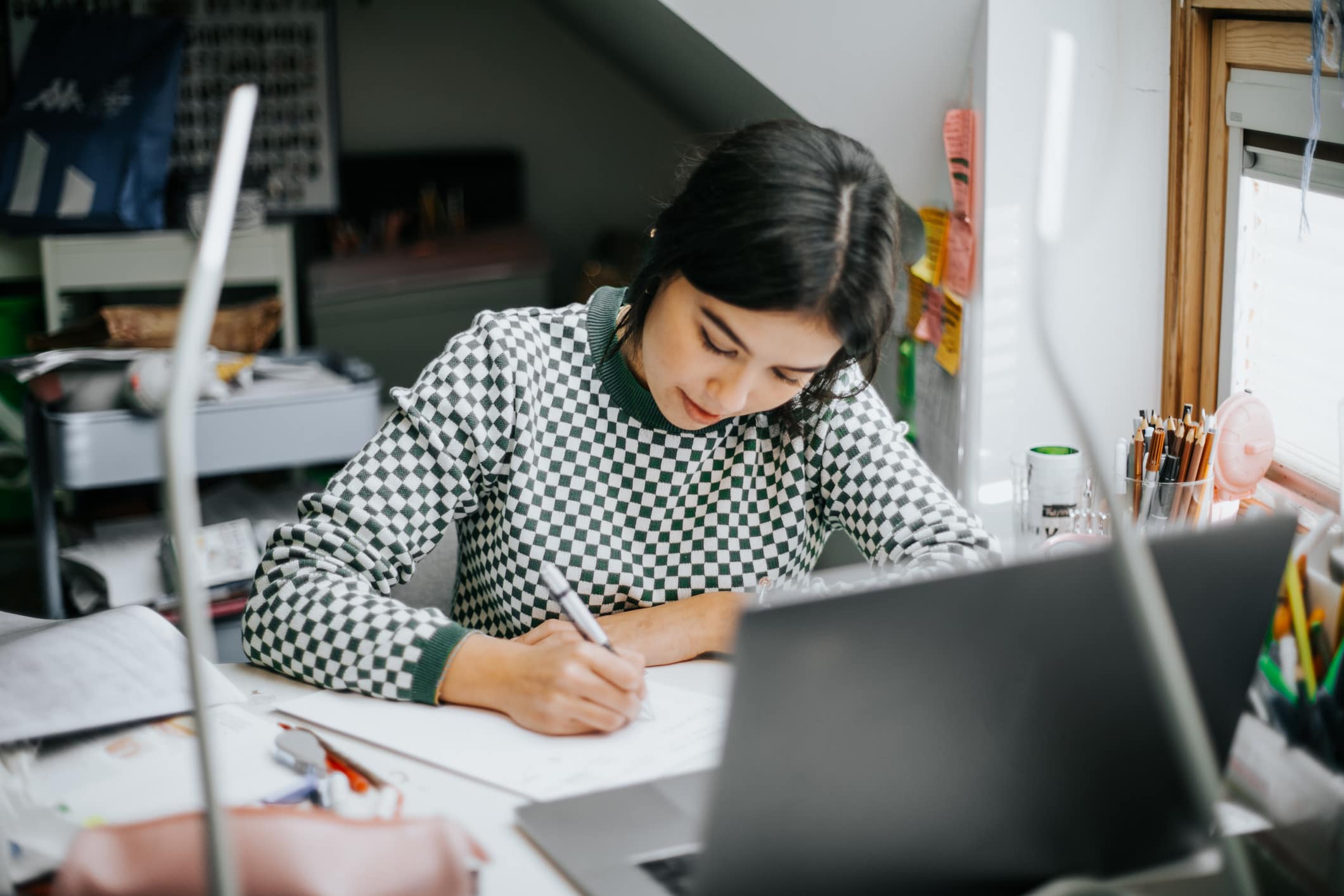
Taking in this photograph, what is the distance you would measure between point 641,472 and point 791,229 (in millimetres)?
354

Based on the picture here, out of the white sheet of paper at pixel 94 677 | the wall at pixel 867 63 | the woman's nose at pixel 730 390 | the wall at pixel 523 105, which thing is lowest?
the white sheet of paper at pixel 94 677

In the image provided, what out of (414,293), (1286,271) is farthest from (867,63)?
(414,293)

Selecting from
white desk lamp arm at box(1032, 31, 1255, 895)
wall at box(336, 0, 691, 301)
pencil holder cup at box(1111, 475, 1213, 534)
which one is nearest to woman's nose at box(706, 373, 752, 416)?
pencil holder cup at box(1111, 475, 1213, 534)

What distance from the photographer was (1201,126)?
1.49 metres

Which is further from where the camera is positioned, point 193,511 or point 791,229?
point 791,229

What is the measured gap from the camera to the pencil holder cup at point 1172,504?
1214 millimetres

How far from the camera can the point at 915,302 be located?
6.48 ft

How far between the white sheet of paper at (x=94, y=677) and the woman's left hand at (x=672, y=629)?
287 mm

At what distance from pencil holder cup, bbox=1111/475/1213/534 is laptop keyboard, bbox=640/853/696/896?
668 millimetres

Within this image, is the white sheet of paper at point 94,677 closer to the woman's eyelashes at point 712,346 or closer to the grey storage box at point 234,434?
the woman's eyelashes at point 712,346

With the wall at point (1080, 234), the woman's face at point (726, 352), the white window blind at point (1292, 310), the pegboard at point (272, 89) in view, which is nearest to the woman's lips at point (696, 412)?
the woman's face at point (726, 352)

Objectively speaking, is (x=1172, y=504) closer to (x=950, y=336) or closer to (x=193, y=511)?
(x=950, y=336)

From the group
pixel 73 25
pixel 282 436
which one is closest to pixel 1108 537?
pixel 282 436

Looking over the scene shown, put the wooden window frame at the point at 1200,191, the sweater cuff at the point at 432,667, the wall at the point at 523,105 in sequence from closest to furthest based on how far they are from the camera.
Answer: the sweater cuff at the point at 432,667, the wooden window frame at the point at 1200,191, the wall at the point at 523,105
